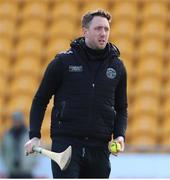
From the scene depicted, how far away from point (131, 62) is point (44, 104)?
20.1 feet

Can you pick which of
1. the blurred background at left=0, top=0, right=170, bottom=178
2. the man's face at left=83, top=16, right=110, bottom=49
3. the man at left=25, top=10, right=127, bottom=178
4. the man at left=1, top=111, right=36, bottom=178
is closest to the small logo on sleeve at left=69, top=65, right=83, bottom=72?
the man at left=25, top=10, right=127, bottom=178

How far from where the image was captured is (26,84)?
11.9m

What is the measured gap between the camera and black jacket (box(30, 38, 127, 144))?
588cm

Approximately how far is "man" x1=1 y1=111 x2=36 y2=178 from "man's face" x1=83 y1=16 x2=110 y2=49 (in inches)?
166

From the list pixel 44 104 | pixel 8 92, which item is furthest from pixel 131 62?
pixel 44 104

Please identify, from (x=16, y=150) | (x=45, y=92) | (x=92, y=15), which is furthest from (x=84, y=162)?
(x=16, y=150)

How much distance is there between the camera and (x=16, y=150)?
34.4ft

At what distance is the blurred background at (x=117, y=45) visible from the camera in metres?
11.1

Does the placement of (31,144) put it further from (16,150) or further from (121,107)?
(16,150)

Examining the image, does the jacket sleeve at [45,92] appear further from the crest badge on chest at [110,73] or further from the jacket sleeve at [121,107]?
the jacket sleeve at [121,107]

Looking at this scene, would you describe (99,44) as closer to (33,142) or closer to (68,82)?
(68,82)

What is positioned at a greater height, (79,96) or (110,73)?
(110,73)

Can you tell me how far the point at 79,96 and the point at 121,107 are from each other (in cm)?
35

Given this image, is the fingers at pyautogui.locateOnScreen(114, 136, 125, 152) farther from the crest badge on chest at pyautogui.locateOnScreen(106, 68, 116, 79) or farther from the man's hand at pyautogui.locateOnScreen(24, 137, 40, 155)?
the man's hand at pyautogui.locateOnScreen(24, 137, 40, 155)
